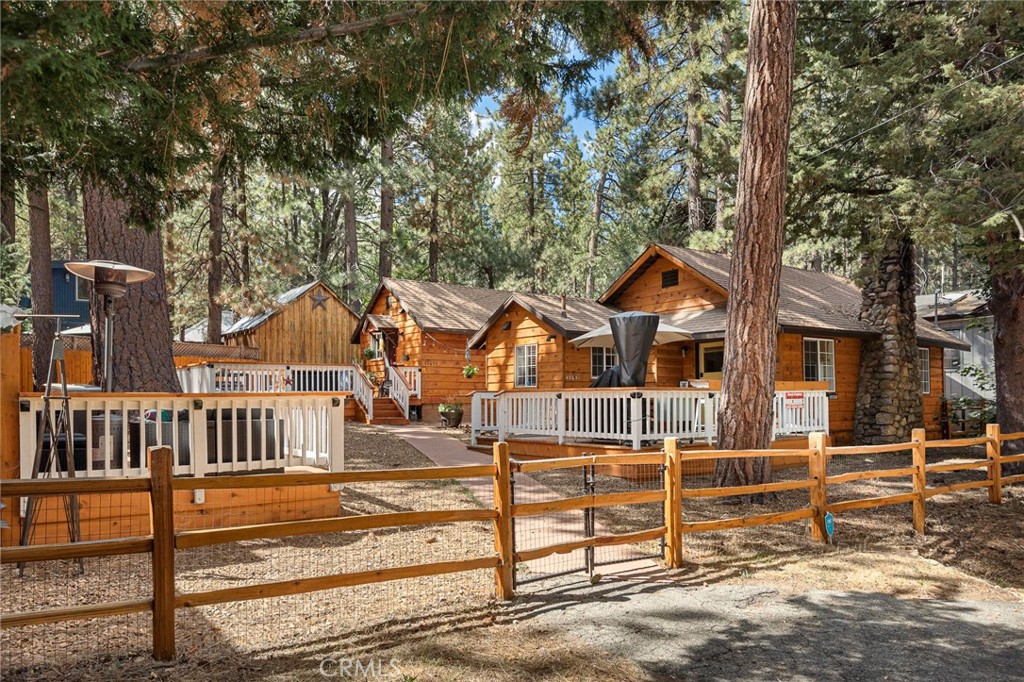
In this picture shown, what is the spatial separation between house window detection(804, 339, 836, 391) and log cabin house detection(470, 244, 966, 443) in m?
0.02

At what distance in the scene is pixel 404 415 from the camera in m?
20.1

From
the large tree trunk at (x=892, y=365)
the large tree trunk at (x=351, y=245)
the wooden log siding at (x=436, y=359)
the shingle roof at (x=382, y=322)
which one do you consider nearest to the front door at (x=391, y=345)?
the wooden log siding at (x=436, y=359)

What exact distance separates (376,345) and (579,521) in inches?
679

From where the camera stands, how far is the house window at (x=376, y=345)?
78.6 feet

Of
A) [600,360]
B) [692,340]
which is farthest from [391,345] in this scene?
[692,340]

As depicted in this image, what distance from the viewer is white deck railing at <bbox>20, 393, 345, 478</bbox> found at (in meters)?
6.44

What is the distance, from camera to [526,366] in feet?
61.5

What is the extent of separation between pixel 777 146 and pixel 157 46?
7223 mm

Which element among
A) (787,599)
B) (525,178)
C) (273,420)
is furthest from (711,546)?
(525,178)

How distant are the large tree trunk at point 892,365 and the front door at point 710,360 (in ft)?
12.0

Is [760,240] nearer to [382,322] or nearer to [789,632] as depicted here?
[789,632]

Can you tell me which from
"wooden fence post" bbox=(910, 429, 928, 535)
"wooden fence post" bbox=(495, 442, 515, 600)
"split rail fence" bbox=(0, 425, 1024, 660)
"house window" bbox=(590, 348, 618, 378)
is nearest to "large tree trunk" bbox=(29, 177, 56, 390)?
"split rail fence" bbox=(0, 425, 1024, 660)

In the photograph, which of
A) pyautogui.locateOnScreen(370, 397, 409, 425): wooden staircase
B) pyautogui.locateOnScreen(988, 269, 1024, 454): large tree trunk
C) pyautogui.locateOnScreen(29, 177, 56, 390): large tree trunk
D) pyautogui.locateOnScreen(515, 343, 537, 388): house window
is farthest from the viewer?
pyautogui.locateOnScreen(370, 397, 409, 425): wooden staircase

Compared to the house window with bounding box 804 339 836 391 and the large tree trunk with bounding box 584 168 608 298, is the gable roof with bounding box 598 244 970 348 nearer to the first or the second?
the house window with bounding box 804 339 836 391
